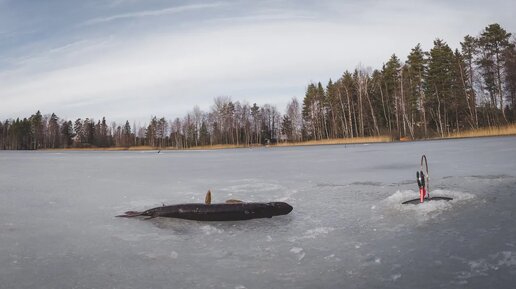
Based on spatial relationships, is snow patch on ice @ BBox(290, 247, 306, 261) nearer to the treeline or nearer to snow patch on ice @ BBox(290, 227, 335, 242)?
snow patch on ice @ BBox(290, 227, 335, 242)

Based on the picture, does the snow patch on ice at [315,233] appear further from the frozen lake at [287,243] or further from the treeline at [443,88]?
the treeline at [443,88]

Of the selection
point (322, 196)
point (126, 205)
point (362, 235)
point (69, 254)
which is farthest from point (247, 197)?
point (69, 254)

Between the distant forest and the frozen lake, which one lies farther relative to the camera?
the distant forest

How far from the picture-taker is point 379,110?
6206 cm

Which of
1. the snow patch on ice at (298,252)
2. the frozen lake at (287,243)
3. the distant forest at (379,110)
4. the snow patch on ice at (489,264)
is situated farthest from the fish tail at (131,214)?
the distant forest at (379,110)

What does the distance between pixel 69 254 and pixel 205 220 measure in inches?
88.8

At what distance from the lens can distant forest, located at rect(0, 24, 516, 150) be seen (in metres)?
44.7

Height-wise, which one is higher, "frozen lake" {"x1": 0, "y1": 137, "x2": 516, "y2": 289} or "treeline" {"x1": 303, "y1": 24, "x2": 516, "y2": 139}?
"treeline" {"x1": 303, "y1": 24, "x2": 516, "y2": 139}

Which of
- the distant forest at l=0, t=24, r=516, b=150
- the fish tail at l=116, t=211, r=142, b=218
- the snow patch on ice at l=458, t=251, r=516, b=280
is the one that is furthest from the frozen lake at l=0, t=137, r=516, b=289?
the distant forest at l=0, t=24, r=516, b=150

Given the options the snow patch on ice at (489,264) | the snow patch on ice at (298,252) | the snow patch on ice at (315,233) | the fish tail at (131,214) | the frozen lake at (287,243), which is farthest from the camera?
the fish tail at (131,214)

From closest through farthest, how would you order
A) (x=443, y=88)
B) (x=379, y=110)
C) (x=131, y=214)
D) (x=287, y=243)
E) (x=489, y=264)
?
(x=489, y=264) < (x=287, y=243) < (x=131, y=214) < (x=443, y=88) < (x=379, y=110)

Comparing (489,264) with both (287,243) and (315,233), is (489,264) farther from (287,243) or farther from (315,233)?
(287,243)

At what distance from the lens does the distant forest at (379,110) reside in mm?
44688

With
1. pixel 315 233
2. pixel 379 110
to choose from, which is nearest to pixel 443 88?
pixel 379 110
